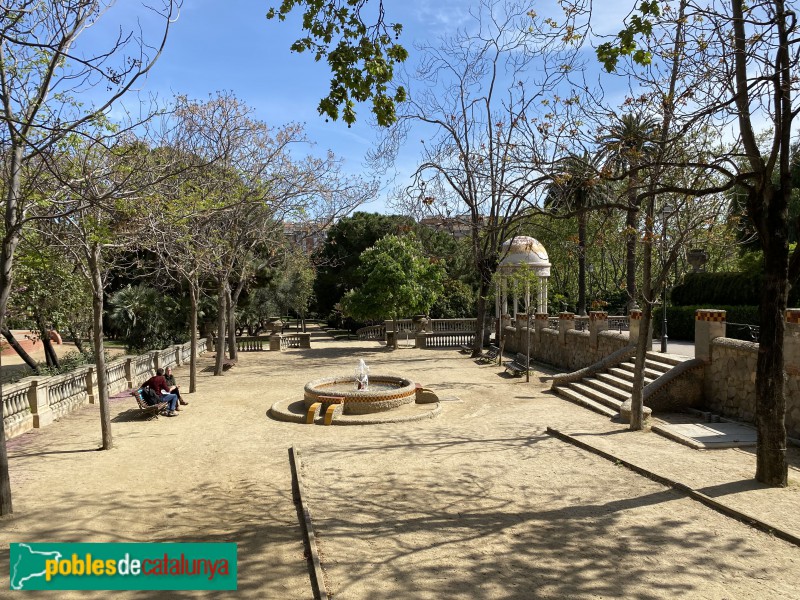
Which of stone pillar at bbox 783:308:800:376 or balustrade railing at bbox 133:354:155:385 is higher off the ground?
stone pillar at bbox 783:308:800:376

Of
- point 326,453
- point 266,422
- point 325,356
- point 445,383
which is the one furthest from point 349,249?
point 326,453

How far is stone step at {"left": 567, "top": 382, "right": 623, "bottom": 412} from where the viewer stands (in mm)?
14752

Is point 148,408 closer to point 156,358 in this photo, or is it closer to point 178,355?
point 156,358

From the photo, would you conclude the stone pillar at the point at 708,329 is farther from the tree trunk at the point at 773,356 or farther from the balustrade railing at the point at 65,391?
the balustrade railing at the point at 65,391

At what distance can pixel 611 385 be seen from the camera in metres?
16.3

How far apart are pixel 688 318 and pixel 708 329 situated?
13.3 m

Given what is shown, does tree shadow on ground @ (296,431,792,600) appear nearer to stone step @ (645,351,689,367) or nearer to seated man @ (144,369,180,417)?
seated man @ (144,369,180,417)

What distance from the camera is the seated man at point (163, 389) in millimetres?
14680

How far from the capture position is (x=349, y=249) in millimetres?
46875

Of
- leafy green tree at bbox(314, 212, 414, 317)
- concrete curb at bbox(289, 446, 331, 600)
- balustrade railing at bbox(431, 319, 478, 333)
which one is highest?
leafy green tree at bbox(314, 212, 414, 317)

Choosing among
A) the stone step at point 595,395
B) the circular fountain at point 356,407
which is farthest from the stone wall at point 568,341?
the circular fountain at point 356,407

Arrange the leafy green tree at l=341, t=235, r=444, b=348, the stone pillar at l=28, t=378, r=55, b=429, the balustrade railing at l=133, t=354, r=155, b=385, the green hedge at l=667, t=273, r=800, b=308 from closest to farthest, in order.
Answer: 1. the stone pillar at l=28, t=378, r=55, b=429
2. the balustrade railing at l=133, t=354, r=155, b=385
3. the green hedge at l=667, t=273, r=800, b=308
4. the leafy green tree at l=341, t=235, r=444, b=348

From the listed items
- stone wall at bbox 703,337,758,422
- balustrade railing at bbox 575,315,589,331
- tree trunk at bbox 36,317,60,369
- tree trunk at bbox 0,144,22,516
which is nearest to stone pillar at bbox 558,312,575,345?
balustrade railing at bbox 575,315,589,331

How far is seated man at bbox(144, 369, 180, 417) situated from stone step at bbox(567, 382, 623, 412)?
34.7ft
